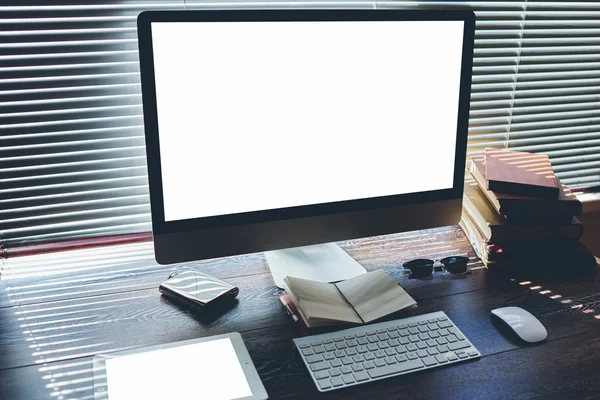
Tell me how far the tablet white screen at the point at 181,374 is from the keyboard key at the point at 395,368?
0.65 ft

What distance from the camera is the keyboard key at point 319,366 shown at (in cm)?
91

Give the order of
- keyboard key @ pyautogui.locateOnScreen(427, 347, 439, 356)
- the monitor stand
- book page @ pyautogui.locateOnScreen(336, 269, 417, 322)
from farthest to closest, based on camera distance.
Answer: the monitor stand, book page @ pyautogui.locateOnScreen(336, 269, 417, 322), keyboard key @ pyautogui.locateOnScreen(427, 347, 439, 356)

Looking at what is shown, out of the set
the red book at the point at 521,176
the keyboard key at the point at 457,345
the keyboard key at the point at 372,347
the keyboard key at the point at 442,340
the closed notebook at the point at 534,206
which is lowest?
the keyboard key at the point at 457,345

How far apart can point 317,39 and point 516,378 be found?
0.67 m

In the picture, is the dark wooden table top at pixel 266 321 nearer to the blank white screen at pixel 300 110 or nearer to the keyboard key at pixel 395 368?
the keyboard key at pixel 395 368

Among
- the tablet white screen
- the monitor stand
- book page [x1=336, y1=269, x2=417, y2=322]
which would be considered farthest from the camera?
the monitor stand

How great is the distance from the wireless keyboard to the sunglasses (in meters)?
0.19

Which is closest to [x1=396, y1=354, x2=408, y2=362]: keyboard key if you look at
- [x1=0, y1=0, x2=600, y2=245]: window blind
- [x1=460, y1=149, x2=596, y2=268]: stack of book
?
[x1=460, y1=149, x2=596, y2=268]: stack of book

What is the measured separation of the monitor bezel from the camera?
97cm

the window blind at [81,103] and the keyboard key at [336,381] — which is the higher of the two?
the window blind at [81,103]

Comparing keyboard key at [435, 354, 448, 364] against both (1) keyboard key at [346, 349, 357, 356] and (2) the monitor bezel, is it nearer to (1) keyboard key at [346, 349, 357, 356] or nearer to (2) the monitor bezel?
(1) keyboard key at [346, 349, 357, 356]

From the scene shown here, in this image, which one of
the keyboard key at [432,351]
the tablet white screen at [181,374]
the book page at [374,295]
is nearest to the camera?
the tablet white screen at [181,374]

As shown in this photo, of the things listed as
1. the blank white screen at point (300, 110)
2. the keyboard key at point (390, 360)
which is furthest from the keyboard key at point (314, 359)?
the blank white screen at point (300, 110)

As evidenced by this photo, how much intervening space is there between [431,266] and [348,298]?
0.24 meters
